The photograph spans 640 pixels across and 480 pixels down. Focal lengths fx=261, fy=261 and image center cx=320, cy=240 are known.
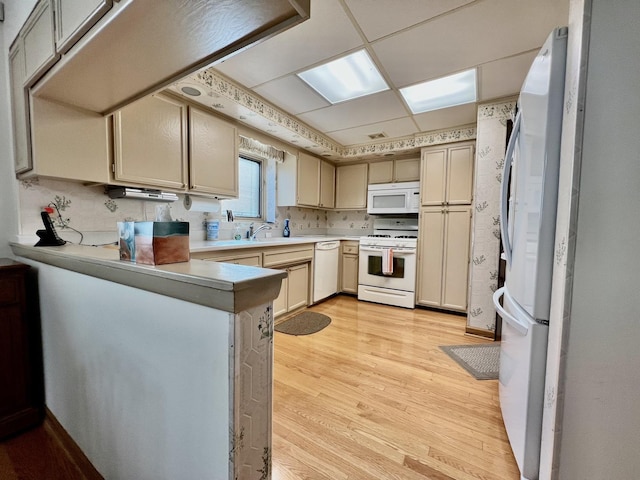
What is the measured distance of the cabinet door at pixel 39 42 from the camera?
3.43ft

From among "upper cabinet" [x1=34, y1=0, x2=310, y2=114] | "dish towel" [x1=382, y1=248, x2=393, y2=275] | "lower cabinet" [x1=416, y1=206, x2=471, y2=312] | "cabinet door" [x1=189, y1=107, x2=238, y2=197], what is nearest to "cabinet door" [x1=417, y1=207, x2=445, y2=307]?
"lower cabinet" [x1=416, y1=206, x2=471, y2=312]

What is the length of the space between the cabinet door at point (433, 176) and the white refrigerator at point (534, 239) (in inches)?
83.5

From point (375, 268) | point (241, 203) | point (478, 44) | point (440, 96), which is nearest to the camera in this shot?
point (478, 44)

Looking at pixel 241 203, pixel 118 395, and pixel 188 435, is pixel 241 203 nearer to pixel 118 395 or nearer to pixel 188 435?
pixel 118 395

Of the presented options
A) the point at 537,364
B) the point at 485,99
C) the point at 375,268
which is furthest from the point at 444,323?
the point at 485,99

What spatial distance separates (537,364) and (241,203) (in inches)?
119

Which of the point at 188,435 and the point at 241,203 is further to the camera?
the point at 241,203

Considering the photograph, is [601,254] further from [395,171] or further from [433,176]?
[395,171]

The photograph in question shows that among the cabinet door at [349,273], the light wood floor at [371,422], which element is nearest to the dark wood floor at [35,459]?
the light wood floor at [371,422]

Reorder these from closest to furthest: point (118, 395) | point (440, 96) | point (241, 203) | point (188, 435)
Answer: point (188, 435), point (118, 395), point (440, 96), point (241, 203)

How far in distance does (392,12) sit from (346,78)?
0.70m

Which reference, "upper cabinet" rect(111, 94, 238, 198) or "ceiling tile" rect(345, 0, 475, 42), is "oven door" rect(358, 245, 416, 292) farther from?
"ceiling tile" rect(345, 0, 475, 42)

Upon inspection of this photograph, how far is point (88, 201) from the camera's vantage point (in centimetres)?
178

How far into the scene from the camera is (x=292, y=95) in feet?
7.90
